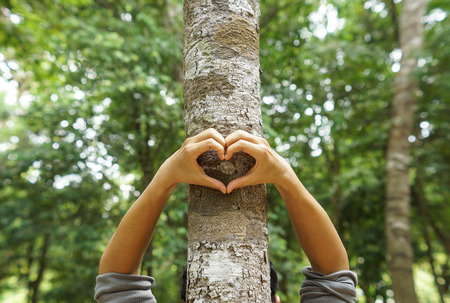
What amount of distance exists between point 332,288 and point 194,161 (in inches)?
29.9

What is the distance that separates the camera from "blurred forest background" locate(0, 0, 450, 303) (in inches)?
196

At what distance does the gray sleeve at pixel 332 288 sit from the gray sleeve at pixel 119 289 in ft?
2.25

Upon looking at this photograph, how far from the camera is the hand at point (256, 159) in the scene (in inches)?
43.1

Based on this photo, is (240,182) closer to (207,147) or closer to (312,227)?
(207,147)

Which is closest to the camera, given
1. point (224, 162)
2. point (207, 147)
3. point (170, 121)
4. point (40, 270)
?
point (207, 147)

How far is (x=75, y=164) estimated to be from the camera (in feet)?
17.2

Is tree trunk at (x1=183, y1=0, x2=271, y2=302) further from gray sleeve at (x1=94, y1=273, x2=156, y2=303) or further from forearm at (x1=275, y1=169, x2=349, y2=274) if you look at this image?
gray sleeve at (x1=94, y1=273, x2=156, y2=303)

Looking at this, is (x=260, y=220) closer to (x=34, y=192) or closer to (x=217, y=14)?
(x=217, y=14)

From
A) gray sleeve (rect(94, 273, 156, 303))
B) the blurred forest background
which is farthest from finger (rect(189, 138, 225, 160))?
the blurred forest background

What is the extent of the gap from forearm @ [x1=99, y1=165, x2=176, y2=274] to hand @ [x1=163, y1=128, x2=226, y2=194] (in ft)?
0.20

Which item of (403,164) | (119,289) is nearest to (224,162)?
(119,289)

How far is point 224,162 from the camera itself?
1.18m

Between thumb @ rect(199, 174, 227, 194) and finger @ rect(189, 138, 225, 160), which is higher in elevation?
finger @ rect(189, 138, 225, 160)

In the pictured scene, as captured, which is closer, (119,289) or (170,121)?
(119,289)
